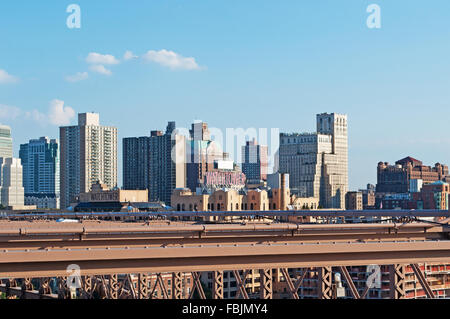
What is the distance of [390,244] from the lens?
31.1 meters

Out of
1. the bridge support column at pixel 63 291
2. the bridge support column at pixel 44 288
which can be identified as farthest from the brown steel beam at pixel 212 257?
the bridge support column at pixel 44 288

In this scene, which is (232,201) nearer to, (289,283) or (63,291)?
(63,291)

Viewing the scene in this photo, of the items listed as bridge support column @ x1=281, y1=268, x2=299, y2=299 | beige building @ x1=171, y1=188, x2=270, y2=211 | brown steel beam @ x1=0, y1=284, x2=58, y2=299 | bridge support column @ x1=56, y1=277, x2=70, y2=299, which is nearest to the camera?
bridge support column @ x1=281, y1=268, x2=299, y2=299

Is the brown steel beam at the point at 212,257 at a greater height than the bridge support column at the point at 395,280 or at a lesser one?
greater

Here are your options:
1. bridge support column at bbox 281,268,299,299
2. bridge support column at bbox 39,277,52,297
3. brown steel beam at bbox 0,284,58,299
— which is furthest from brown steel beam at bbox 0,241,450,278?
bridge support column at bbox 39,277,52,297

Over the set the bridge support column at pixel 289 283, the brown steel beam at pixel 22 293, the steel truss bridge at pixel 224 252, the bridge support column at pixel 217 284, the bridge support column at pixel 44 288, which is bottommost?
the brown steel beam at pixel 22 293

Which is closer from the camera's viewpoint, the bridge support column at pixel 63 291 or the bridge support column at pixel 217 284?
the bridge support column at pixel 217 284

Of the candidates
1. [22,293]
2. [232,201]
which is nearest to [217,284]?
[22,293]

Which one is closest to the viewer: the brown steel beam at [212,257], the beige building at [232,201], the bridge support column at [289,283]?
the brown steel beam at [212,257]

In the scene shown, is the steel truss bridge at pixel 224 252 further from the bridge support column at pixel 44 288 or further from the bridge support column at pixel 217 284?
the bridge support column at pixel 44 288

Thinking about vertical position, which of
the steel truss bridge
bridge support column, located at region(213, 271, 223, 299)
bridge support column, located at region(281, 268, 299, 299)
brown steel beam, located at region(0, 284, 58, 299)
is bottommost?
brown steel beam, located at region(0, 284, 58, 299)

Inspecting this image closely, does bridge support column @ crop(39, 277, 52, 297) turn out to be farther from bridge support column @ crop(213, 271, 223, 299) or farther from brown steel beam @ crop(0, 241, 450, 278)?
brown steel beam @ crop(0, 241, 450, 278)
